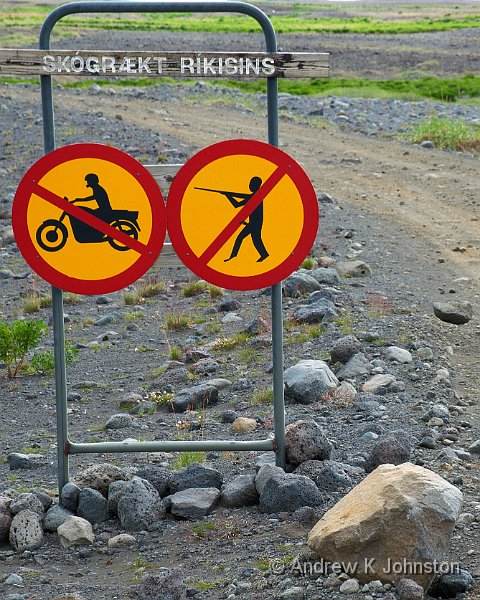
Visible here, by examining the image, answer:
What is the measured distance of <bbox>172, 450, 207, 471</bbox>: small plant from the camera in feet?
18.6

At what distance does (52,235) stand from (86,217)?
0.18 metres

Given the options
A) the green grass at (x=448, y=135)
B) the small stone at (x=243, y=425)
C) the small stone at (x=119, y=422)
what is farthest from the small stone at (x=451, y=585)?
the green grass at (x=448, y=135)

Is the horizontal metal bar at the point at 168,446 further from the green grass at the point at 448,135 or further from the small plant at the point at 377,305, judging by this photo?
the green grass at the point at 448,135

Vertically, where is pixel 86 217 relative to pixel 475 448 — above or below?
above

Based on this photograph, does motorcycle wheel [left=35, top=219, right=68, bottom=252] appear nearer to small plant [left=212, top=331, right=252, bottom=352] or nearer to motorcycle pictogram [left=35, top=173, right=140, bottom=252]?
motorcycle pictogram [left=35, top=173, right=140, bottom=252]

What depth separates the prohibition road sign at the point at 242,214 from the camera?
195 inches

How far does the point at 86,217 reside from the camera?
5.02 metres

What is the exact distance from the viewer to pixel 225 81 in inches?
1206

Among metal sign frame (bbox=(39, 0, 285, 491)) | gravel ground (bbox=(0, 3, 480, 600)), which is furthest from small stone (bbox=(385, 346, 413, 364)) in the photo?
metal sign frame (bbox=(39, 0, 285, 491))

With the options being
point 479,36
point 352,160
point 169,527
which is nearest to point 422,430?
point 169,527

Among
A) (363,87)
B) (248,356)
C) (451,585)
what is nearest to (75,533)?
(451,585)

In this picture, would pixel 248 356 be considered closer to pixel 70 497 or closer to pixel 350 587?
pixel 70 497

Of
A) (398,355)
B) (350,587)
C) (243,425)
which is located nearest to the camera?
(350,587)

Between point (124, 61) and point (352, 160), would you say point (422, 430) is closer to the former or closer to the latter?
point (124, 61)
